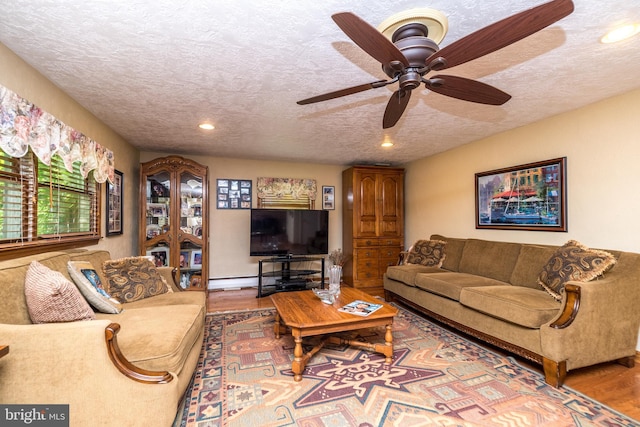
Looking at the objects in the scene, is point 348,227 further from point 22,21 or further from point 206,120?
point 22,21

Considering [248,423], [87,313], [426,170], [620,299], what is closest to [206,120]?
[87,313]

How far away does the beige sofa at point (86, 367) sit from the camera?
1.23m

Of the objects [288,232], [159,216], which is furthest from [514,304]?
[159,216]

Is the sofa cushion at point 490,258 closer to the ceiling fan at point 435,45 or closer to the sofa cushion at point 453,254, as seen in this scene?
the sofa cushion at point 453,254

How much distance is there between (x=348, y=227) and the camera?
4988 mm

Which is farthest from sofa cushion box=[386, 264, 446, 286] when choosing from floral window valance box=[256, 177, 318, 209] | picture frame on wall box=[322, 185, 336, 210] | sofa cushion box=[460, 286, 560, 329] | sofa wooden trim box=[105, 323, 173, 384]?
sofa wooden trim box=[105, 323, 173, 384]

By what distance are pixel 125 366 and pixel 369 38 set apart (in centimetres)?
181

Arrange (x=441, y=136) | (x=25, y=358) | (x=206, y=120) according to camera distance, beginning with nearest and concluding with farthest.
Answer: (x=25, y=358) < (x=206, y=120) < (x=441, y=136)

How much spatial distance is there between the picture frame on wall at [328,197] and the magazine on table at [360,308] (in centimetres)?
289

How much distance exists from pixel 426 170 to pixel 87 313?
15.1 feet

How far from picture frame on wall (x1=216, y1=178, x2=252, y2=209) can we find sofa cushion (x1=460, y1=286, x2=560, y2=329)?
11.6 feet

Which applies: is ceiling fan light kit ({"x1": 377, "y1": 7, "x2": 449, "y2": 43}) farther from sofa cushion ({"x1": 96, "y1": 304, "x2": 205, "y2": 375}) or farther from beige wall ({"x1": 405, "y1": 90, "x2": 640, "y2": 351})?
beige wall ({"x1": 405, "y1": 90, "x2": 640, "y2": 351})

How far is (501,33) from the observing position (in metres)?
1.14

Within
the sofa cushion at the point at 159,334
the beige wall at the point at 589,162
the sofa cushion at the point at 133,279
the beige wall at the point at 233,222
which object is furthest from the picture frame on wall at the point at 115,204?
the beige wall at the point at 589,162
